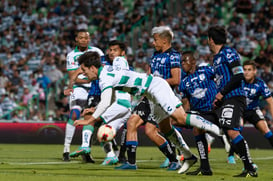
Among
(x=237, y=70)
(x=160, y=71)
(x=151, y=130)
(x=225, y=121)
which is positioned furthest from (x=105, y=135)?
(x=237, y=70)

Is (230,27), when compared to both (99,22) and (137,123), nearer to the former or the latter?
(99,22)

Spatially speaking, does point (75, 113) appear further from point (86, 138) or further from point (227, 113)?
point (227, 113)

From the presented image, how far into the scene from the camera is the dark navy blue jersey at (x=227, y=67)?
28.5 ft

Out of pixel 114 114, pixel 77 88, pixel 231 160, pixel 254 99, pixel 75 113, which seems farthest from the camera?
pixel 254 99

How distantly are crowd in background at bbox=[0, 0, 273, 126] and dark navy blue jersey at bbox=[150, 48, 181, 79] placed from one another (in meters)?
11.1

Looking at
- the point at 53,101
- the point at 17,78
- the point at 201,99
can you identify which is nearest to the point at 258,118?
the point at 201,99

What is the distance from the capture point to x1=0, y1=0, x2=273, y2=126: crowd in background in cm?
2216

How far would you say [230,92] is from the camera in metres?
8.73

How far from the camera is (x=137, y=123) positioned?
10.0 metres

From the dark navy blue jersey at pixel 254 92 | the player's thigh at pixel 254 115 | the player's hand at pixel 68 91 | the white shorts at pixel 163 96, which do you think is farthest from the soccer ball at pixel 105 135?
the dark navy blue jersey at pixel 254 92

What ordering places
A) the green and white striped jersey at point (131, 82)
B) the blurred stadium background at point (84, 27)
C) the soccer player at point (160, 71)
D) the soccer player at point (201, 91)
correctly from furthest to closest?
the blurred stadium background at point (84, 27)
the soccer player at point (160, 71)
the soccer player at point (201, 91)
the green and white striped jersey at point (131, 82)

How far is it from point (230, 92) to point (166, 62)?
171 cm

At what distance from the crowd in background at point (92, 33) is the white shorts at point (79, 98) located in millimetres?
8358

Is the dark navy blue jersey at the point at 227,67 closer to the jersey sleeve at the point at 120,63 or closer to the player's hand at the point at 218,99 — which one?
the player's hand at the point at 218,99
